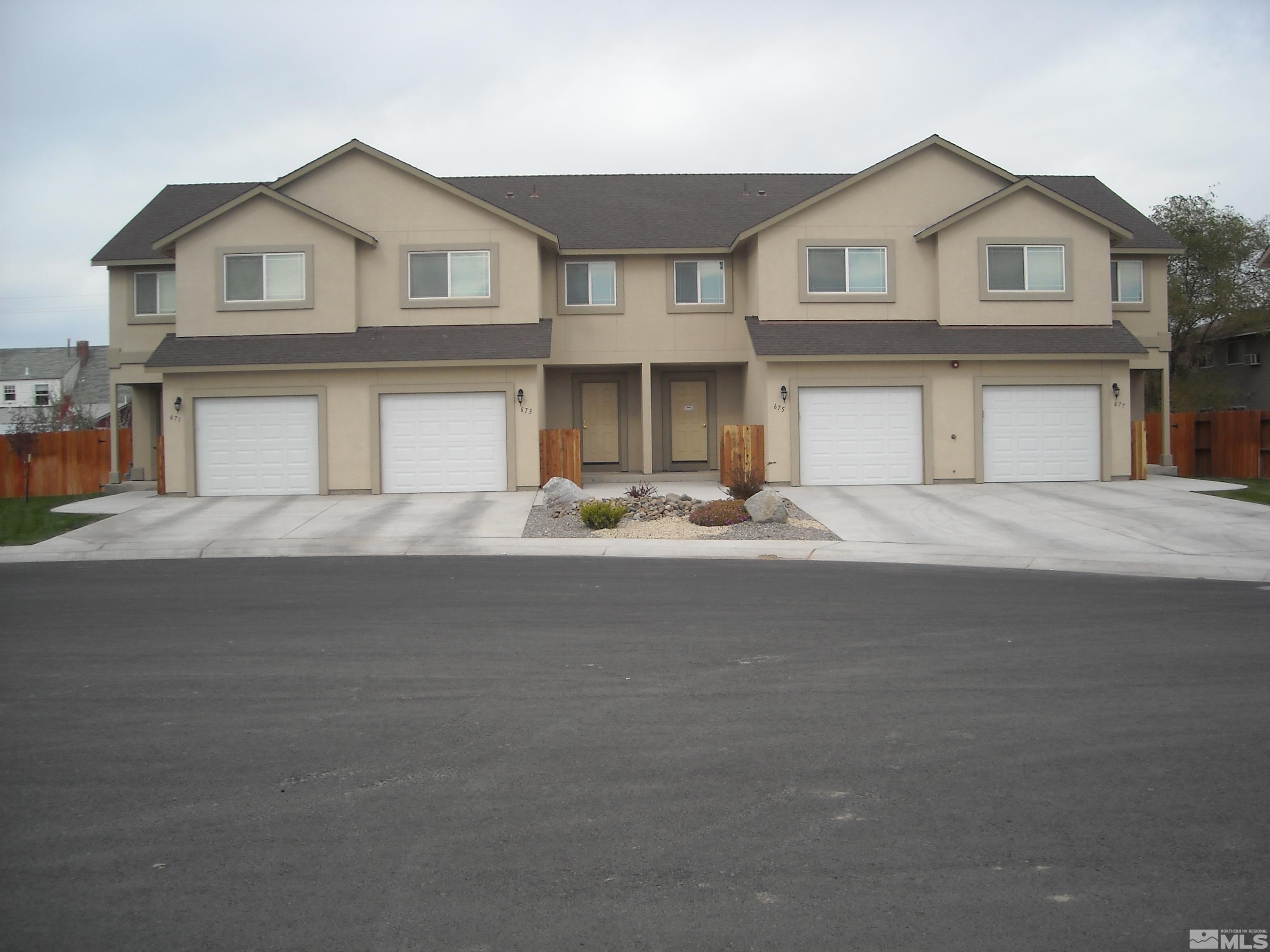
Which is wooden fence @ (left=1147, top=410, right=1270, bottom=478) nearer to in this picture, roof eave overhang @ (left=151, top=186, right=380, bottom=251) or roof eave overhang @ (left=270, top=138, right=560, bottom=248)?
roof eave overhang @ (left=270, top=138, right=560, bottom=248)

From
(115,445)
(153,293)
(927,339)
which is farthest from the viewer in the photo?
(115,445)

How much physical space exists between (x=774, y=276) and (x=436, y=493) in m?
9.48

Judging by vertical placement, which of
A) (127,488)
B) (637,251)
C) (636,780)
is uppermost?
(637,251)

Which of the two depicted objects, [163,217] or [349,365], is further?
[163,217]

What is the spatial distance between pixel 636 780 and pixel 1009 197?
74.0ft

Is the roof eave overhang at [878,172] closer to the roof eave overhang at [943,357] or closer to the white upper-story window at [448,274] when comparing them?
the roof eave overhang at [943,357]

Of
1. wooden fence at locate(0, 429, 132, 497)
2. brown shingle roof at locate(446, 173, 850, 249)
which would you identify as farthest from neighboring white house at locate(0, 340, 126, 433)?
brown shingle roof at locate(446, 173, 850, 249)

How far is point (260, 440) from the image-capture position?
958 inches

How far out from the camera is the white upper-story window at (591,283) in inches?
1061

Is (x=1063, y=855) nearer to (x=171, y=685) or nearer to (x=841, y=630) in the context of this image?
(x=841, y=630)

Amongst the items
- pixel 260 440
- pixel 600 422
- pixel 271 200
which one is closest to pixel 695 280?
pixel 600 422

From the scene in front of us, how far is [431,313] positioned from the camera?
2502 centimetres

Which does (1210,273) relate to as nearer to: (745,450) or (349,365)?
(745,450)

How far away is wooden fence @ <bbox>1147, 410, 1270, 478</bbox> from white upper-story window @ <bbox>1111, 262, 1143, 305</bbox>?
4343 mm
